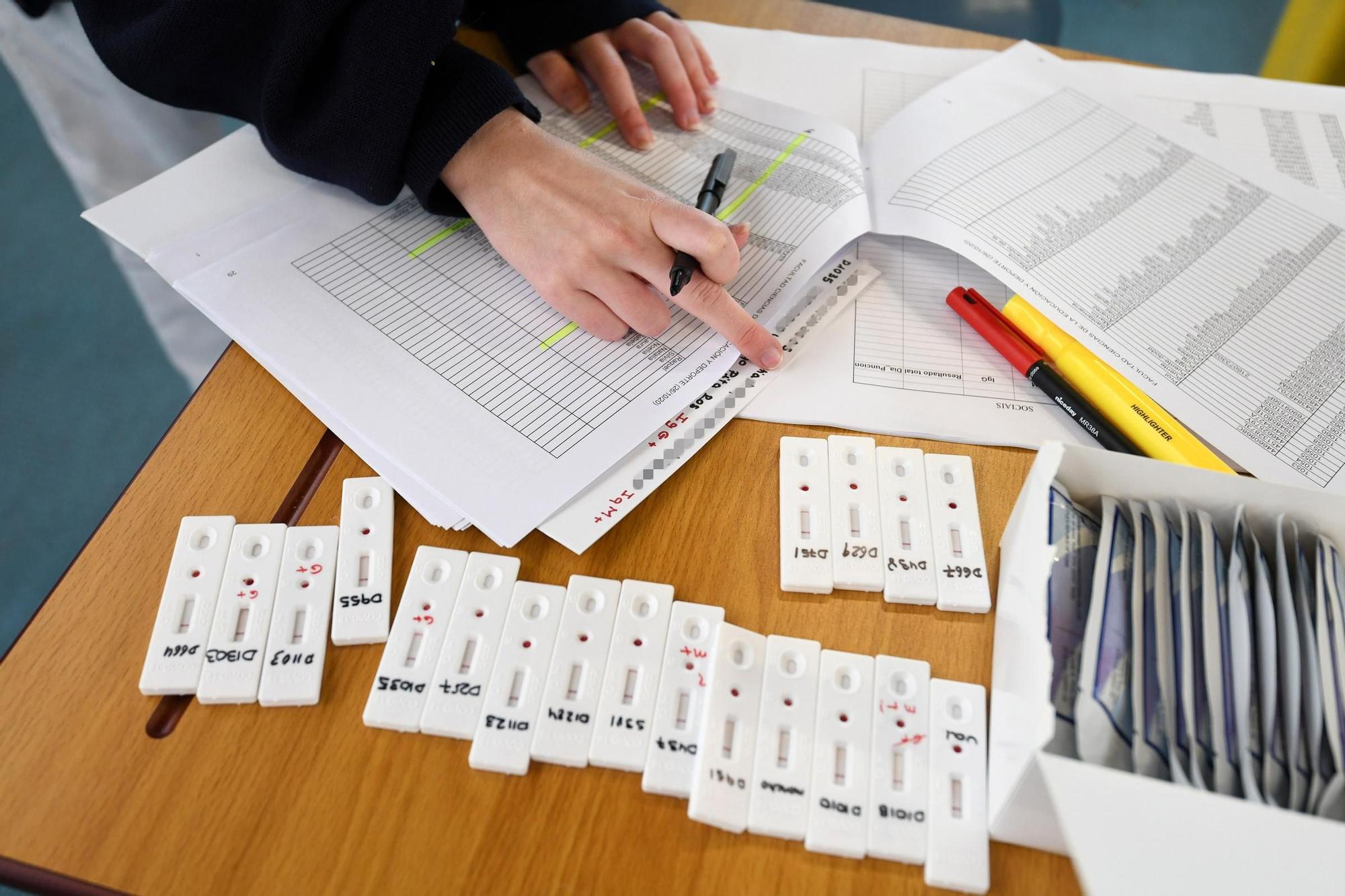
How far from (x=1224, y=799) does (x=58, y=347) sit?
1870 millimetres

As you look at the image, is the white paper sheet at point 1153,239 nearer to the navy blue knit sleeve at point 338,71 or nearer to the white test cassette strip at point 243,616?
the navy blue knit sleeve at point 338,71

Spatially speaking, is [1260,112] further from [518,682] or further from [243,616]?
[243,616]

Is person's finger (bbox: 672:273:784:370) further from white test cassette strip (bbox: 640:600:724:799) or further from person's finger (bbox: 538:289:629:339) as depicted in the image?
white test cassette strip (bbox: 640:600:724:799)

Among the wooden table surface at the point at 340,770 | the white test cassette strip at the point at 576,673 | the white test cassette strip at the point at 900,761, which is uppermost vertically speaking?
the white test cassette strip at the point at 900,761

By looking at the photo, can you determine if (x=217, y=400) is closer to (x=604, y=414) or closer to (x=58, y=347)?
(x=604, y=414)

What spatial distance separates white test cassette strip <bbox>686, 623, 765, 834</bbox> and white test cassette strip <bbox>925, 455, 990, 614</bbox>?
0.13 m

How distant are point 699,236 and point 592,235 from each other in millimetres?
93

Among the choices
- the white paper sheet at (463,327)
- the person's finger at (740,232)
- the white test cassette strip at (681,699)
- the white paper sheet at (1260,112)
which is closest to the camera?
the white test cassette strip at (681,699)

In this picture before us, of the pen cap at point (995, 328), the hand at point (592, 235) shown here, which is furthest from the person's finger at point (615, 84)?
the pen cap at point (995, 328)

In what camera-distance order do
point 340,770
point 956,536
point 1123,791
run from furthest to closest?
point 956,536
point 340,770
point 1123,791

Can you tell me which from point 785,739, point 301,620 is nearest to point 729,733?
point 785,739

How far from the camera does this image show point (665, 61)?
36.9 inches

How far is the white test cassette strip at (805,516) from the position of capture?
59cm

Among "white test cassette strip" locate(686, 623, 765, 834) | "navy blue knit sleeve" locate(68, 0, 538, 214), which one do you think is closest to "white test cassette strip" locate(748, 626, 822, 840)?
"white test cassette strip" locate(686, 623, 765, 834)
